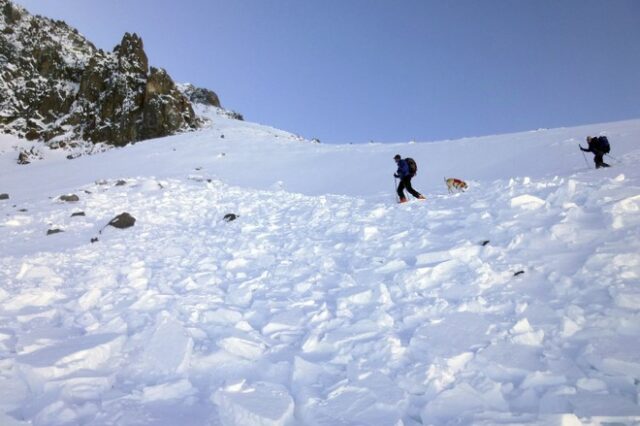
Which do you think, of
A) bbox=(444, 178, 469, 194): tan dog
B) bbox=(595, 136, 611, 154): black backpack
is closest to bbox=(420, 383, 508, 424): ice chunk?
bbox=(444, 178, 469, 194): tan dog

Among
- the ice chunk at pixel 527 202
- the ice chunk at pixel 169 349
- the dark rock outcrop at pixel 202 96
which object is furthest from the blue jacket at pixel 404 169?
the dark rock outcrop at pixel 202 96

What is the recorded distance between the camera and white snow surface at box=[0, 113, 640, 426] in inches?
135

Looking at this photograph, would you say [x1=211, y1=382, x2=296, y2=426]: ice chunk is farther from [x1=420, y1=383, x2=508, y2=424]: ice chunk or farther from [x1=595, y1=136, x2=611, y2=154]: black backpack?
[x1=595, y1=136, x2=611, y2=154]: black backpack

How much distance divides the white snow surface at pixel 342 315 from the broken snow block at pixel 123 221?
37 centimetres

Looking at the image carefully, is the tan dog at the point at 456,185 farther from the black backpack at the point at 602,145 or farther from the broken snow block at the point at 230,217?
the broken snow block at the point at 230,217

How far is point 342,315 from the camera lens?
17.3ft

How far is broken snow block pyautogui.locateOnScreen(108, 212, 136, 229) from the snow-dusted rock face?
3850cm

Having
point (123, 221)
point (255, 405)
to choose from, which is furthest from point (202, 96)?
point (255, 405)

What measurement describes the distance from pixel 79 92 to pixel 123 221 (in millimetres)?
53461

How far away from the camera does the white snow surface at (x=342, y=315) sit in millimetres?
3426

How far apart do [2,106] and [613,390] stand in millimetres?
66677

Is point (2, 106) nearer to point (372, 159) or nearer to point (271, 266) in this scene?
point (372, 159)

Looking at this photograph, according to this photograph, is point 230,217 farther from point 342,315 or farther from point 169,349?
point 169,349

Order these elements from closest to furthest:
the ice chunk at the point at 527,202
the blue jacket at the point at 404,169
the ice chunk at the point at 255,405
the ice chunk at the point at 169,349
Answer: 1. the ice chunk at the point at 255,405
2. the ice chunk at the point at 169,349
3. the ice chunk at the point at 527,202
4. the blue jacket at the point at 404,169
